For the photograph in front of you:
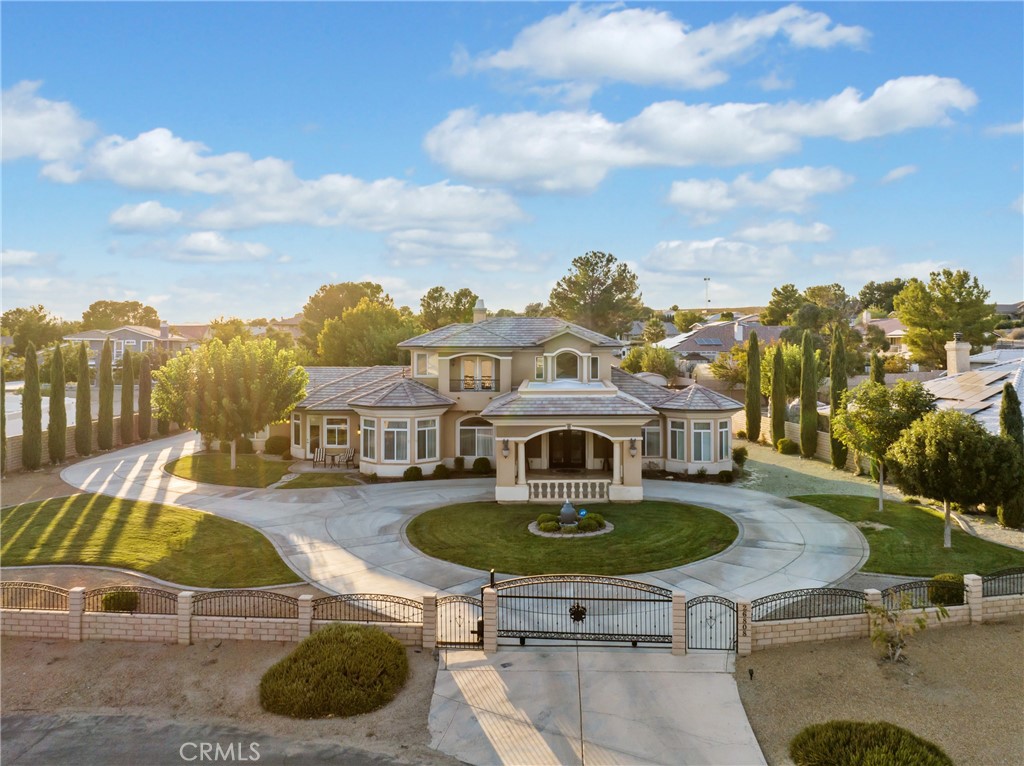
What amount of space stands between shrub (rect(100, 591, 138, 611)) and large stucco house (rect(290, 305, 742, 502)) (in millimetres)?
16285

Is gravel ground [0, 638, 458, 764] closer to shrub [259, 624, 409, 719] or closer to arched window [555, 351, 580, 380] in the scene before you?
shrub [259, 624, 409, 719]

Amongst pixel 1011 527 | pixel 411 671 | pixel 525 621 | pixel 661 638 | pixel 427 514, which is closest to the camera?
pixel 411 671

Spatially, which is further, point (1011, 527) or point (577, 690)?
point (1011, 527)

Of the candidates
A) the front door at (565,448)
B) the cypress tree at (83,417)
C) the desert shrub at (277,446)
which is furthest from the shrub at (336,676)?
the cypress tree at (83,417)

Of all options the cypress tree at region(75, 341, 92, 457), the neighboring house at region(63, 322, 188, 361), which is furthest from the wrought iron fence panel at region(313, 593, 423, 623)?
the neighboring house at region(63, 322, 188, 361)

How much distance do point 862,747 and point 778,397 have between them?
33106mm

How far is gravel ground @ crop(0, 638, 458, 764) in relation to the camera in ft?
36.2

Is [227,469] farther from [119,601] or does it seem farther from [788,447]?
[788,447]

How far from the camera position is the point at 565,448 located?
32.5m

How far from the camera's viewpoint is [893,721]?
11.1 meters

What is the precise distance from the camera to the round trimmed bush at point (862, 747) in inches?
380

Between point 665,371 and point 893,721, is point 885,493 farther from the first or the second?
point 665,371

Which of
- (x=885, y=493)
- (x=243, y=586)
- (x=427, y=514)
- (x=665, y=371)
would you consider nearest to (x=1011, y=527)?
(x=885, y=493)

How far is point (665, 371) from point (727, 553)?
1693 inches
